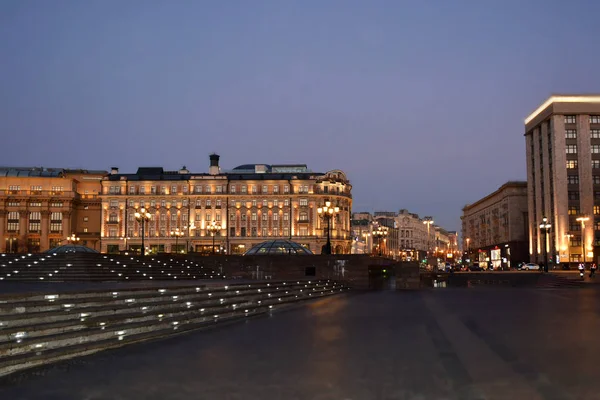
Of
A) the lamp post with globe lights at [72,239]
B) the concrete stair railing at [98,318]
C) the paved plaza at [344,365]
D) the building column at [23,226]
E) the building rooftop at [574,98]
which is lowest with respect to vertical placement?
the paved plaza at [344,365]

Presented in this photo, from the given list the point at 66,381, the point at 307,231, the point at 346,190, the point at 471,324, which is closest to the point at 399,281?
Answer: the point at 471,324

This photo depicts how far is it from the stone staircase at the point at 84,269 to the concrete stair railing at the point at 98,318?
14.2 meters

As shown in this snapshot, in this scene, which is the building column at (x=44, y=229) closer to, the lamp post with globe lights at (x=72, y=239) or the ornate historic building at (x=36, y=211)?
the ornate historic building at (x=36, y=211)

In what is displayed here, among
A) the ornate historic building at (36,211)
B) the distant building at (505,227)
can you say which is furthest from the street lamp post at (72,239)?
the distant building at (505,227)

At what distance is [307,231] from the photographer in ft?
394

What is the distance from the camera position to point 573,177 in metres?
95.6

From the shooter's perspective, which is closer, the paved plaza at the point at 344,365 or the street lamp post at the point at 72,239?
the paved plaza at the point at 344,365

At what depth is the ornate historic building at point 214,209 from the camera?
121 m

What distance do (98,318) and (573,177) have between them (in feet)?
310

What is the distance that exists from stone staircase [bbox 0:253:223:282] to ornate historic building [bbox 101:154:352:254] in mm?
77023

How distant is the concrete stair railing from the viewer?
11656 mm

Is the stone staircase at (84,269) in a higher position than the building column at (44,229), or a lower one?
lower

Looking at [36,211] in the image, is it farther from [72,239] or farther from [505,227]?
[505,227]

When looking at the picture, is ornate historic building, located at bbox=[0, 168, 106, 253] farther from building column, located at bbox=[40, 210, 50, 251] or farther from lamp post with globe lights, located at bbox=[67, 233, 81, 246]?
lamp post with globe lights, located at bbox=[67, 233, 81, 246]
